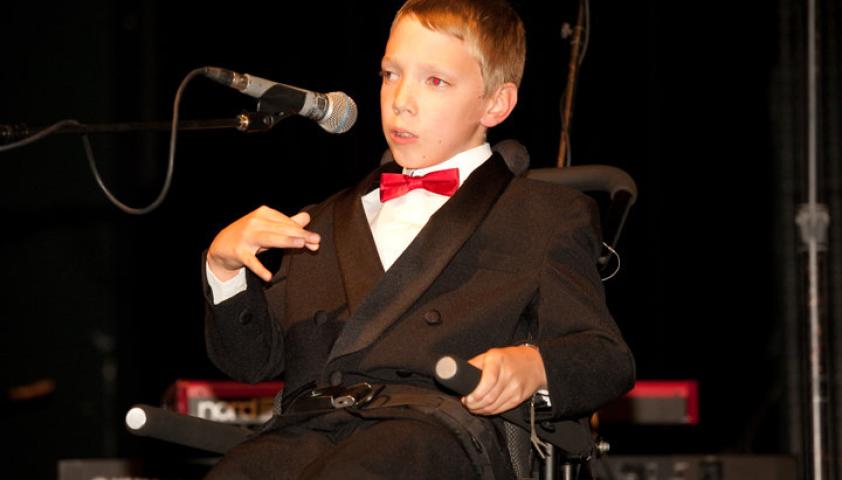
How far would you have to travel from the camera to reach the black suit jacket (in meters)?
1.90

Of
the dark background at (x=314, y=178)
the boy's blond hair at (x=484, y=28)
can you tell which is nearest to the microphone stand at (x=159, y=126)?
the boy's blond hair at (x=484, y=28)

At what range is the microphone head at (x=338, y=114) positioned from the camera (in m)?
1.93

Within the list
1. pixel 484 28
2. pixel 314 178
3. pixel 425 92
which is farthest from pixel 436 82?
pixel 314 178

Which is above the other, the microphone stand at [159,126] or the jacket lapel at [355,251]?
the microphone stand at [159,126]

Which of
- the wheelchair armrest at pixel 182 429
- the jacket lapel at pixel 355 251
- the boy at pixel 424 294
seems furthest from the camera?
the jacket lapel at pixel 355 251

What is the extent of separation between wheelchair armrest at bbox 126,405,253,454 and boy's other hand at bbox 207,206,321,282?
24cm

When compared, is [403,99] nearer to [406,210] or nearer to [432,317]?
[406,210]

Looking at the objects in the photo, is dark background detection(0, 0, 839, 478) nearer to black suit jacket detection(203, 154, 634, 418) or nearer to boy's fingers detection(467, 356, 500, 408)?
black suit jacket detection(203, 154, 634, 418)

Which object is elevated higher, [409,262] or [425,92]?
[425,92]

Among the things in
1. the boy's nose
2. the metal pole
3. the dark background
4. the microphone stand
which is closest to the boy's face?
the boy's nose

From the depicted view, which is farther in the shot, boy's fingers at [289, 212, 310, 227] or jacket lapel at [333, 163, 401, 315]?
jacket lapel at [333, 163, 401, 315]

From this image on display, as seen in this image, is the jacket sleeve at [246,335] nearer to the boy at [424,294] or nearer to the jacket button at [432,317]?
the boy at [424,294]

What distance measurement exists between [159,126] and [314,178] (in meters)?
2.36

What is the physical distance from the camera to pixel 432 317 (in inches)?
75.7
